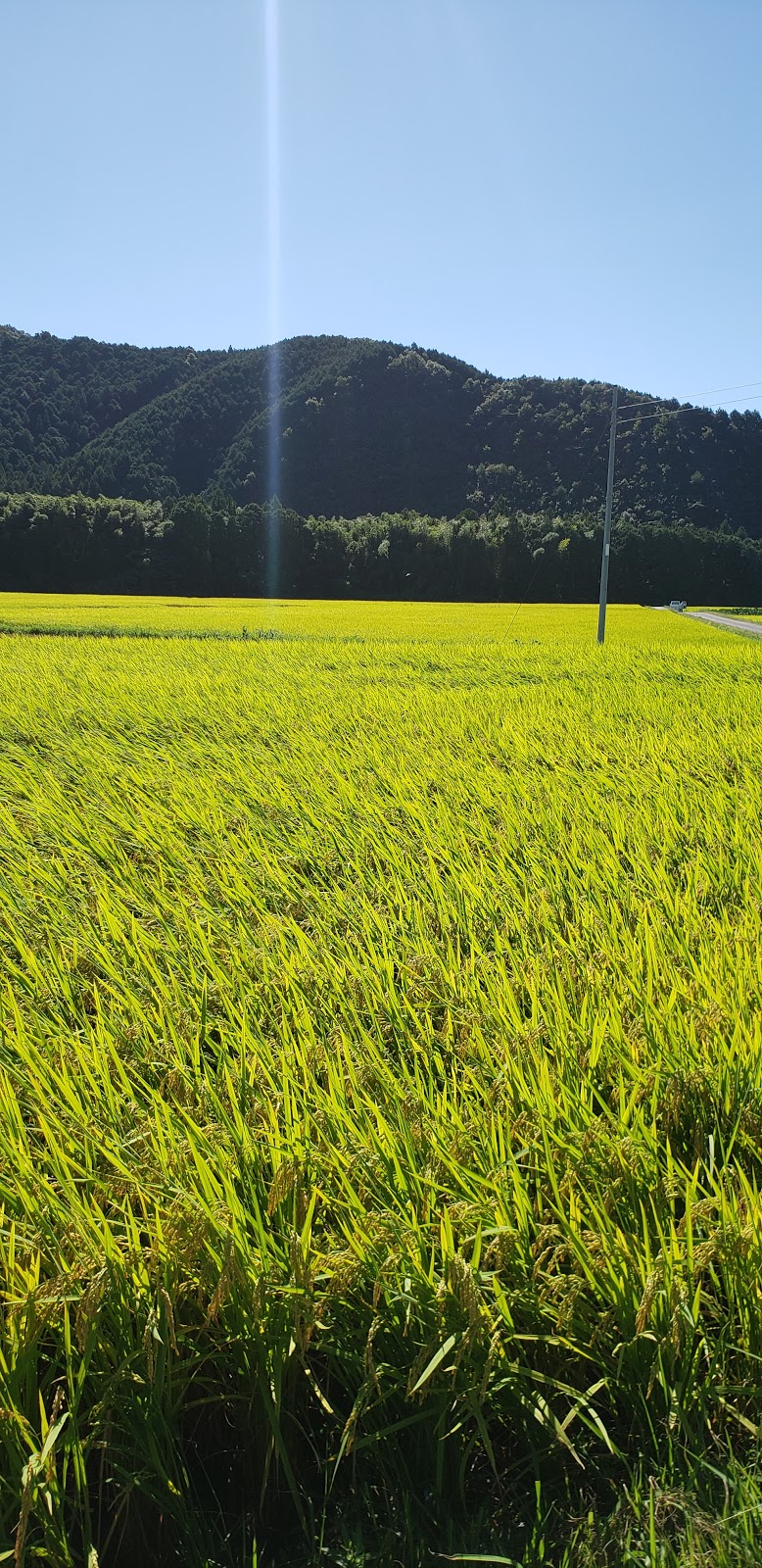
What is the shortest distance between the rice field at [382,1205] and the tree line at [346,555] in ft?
136

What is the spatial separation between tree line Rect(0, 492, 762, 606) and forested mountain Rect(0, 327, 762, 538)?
4.55 metres

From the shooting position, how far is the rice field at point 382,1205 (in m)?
1.03

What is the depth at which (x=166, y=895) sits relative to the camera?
2777 mm

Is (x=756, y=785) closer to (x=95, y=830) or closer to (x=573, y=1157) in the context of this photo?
(x=95, y=830)

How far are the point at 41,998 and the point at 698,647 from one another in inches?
490

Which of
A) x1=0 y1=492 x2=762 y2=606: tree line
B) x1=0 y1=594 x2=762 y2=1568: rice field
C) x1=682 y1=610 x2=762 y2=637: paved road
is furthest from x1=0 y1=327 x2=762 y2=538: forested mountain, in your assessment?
x1=0 y1=594 x2=762 y2=1568: rice field

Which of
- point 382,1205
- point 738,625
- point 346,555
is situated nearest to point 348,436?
point 346,555

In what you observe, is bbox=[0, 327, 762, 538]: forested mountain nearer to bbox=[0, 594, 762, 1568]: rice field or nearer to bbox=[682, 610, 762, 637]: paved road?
bbox=[682, 610, 762, 637]: paved road

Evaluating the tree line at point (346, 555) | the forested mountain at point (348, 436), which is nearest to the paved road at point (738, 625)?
the tree line at point (346, 555)

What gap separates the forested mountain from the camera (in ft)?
185

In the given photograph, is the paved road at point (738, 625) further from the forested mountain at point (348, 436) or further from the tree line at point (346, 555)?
the forested mountain at point (348, 436)

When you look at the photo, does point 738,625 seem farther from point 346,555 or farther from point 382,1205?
point 382,1205

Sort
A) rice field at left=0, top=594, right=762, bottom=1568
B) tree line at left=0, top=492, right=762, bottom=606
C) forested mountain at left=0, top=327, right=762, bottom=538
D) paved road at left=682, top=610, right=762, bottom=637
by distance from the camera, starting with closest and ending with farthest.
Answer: rice field at left=0, top=594, right=762, bottom=1568
paved road at left=682, top=610, right=762, bottom=637
tree line at left=0, top=492, right=762, bottom=606
forested mountain at left=0, top=327, right=762, bottom=538

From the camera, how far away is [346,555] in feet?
156
